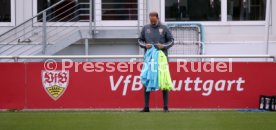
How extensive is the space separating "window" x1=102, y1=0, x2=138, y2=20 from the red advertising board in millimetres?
5067

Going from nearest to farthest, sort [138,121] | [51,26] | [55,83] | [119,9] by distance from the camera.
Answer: [138,121], [55,83], [51,26], [119,9]

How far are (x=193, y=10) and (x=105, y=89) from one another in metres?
5.96

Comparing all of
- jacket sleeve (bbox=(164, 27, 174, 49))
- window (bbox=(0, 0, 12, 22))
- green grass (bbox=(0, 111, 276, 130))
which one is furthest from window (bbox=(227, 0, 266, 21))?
green grass (bbox=(0, 111, 276, 130))

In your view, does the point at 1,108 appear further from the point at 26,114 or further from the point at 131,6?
the point at 131,6

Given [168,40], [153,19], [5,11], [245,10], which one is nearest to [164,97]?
[168,40]

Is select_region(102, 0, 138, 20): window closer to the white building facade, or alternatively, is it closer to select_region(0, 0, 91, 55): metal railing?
the white building facade

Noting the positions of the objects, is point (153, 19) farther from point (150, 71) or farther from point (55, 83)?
point (55, 83)

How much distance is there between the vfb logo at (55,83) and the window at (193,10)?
5.85m

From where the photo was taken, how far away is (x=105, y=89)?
16.5 metres

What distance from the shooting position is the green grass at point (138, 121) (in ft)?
39.1

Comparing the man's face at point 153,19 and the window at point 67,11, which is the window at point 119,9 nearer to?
the window at point 67,11

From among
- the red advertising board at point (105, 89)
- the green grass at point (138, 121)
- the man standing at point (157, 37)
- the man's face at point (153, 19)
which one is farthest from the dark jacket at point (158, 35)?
the green grass at point (138, 121)

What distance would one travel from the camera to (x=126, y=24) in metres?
21.2

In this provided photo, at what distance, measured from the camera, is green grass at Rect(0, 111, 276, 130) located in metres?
11.9
